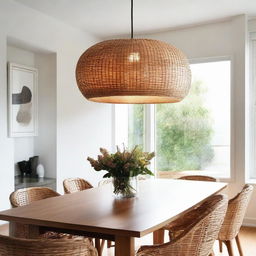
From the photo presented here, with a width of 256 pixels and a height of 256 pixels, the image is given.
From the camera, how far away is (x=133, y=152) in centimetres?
282

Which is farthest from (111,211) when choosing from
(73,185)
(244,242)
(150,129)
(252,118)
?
(150,129)

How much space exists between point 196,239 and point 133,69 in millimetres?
1104

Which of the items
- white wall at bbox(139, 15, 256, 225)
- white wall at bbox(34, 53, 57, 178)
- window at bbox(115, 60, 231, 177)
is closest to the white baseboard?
white wall at bbox(139, 15, 256, 225)

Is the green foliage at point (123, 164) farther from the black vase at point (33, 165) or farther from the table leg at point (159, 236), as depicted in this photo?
the black vase at point (33, 165)

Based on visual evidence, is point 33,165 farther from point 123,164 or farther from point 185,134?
point 123,164

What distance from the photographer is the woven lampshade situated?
2.44 metres

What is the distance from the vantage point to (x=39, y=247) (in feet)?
5.55

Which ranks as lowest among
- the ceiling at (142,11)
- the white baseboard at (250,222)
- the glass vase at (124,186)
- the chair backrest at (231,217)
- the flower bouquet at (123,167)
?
the white baseboard at (250,222)

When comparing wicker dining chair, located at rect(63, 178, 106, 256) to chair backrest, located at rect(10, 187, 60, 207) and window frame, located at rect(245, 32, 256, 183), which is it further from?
Answer: window frame, located at rect(245, 32, 256, 183)

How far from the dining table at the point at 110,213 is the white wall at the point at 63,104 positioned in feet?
5.55

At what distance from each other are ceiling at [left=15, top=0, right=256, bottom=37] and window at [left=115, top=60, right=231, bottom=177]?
→ 2.48 ft

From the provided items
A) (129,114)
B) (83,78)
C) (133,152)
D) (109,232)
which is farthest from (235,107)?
(109,232)

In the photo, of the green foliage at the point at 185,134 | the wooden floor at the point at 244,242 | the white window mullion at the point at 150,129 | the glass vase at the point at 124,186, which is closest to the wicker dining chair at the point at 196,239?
the glass vase at the point at 124,186

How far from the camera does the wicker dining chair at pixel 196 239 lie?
2.12 meters
